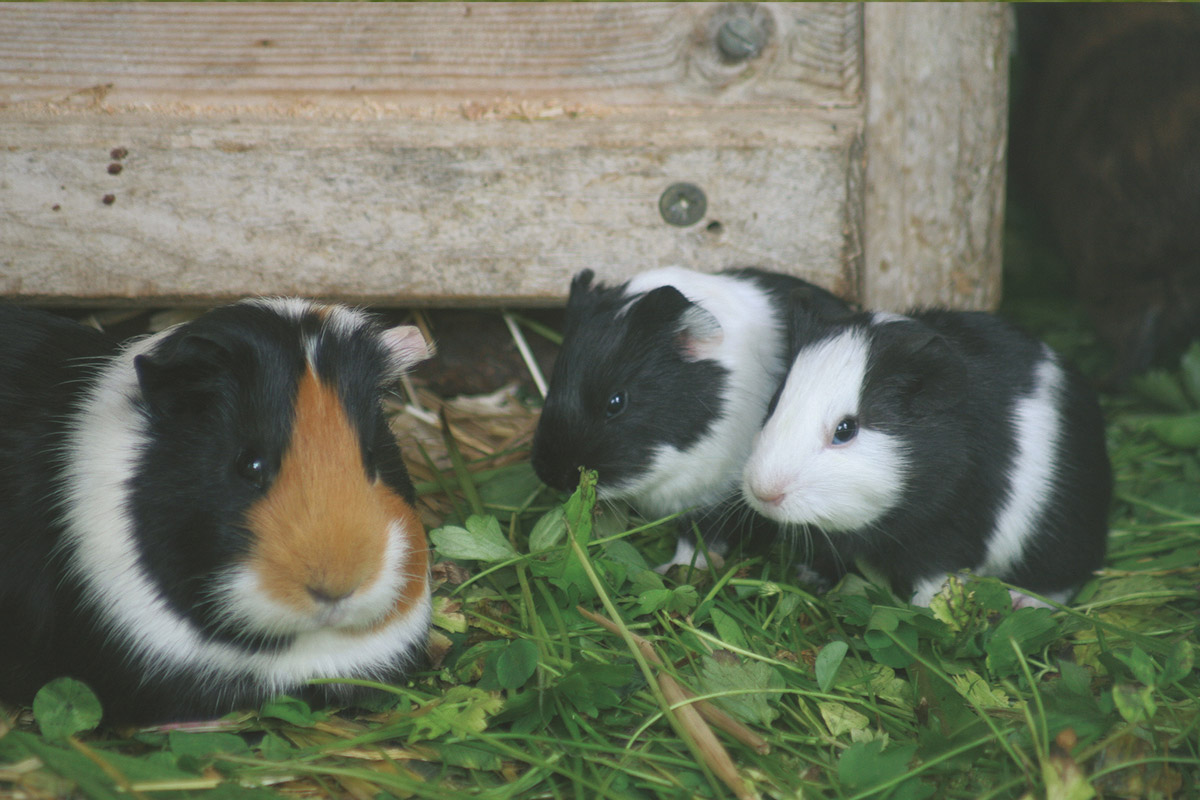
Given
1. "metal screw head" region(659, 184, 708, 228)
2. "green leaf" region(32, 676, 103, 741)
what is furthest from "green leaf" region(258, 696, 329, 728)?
"metal screw head" region(659, 184, 708, 228)

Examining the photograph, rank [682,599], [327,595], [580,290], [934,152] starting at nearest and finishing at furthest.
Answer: [327,595]
[682,599]
[580,290]
[934,152]

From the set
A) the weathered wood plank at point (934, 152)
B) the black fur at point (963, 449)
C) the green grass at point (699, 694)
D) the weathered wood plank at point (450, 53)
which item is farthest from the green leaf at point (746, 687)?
the weathered wood plank at point (450, 53)

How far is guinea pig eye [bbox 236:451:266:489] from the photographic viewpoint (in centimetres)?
151

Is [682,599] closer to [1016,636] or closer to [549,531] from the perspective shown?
[549,531]

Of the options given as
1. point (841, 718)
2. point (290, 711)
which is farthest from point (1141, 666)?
point (290, 711)

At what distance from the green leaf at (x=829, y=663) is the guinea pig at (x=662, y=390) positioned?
→ 0.41m

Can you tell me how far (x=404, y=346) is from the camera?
175 cm

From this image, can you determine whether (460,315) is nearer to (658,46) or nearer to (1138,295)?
(658,46)

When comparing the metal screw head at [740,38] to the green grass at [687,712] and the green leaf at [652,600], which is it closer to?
the green grass at [687,712]

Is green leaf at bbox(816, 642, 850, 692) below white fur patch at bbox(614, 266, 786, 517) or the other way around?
below

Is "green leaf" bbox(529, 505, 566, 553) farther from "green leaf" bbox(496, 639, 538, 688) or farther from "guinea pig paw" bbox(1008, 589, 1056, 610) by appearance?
"guinea pig paw" bbox(1008, 589, 1056, 610)

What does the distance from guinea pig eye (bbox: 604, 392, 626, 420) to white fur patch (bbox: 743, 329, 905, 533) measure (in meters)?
0.32

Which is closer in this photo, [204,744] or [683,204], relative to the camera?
[204,744]

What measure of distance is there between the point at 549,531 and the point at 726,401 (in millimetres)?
514
